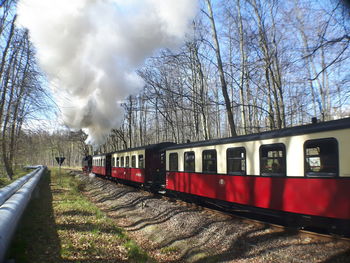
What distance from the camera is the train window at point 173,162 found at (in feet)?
38.4

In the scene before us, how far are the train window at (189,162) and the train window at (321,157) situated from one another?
480 cm

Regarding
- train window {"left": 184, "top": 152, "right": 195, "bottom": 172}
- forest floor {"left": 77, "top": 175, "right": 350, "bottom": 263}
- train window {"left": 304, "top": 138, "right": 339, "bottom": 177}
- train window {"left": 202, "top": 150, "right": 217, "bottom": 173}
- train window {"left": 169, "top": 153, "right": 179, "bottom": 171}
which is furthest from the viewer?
train window {"left": 169, "top": 153, "right": 179, "bottom": 171}

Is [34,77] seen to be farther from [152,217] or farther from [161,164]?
[161,164]

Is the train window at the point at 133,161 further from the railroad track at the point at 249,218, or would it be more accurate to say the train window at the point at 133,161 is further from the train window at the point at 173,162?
the train window at the point at 173,162

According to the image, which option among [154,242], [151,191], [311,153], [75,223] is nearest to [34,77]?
[75,223]

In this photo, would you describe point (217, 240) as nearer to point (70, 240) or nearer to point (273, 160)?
point (273, 160)

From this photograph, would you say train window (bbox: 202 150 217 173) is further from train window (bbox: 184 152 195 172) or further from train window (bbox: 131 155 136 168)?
train window (bbox: 131 155 136 168)

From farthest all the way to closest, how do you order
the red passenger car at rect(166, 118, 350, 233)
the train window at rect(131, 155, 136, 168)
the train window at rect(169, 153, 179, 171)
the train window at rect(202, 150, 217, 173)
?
the train window at rect(131, 155, 136, 168) → the train window at rect(169, 153, 179, 171) → the train window at rect(202, 150, 217, 173) → the red passenger car at rect(166, 118, 350, 233)

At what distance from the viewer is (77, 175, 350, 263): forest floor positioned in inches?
211

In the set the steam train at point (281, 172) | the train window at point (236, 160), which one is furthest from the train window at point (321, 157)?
the train window at point (236, 160)

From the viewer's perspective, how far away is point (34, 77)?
7.77m

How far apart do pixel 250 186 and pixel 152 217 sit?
12.6 feet

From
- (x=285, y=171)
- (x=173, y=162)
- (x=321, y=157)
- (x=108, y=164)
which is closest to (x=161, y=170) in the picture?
(x=173, y=162)

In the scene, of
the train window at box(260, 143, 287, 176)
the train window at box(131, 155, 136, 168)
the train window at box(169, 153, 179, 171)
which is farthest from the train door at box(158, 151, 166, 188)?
the train window at box(260, 143, 287, 176)
